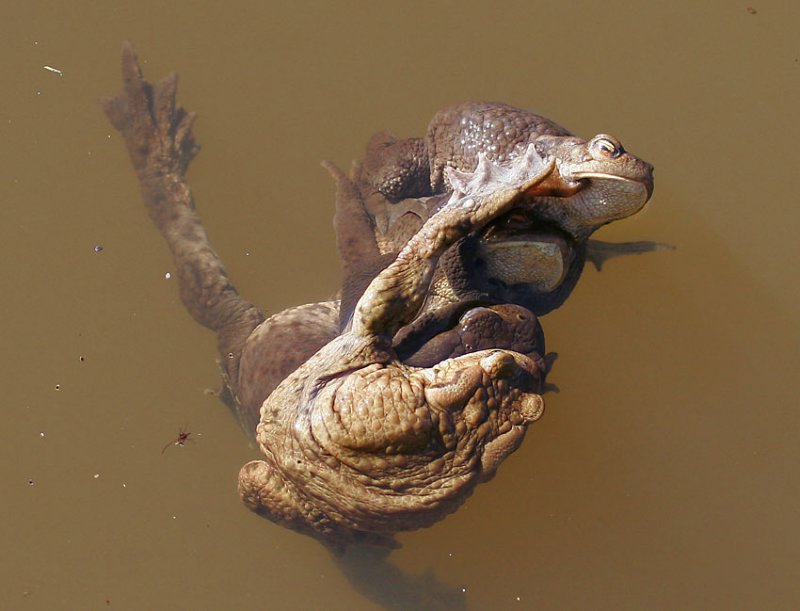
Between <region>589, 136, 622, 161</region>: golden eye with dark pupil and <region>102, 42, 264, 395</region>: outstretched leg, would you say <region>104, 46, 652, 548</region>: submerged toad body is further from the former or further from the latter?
<region>102, 42, 264, 395</region>: outstretched leg

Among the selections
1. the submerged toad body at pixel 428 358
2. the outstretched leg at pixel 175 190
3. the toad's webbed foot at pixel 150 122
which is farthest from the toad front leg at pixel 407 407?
the toad's webbed foot at pixel 150 122

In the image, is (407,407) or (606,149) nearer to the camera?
(407,407)

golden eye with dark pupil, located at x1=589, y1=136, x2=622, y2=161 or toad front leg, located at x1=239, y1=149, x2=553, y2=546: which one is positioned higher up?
golden eye with dark pupil, located at x1=589, y1=136, x2=622, y2=161

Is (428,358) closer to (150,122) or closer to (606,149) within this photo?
(606,149)

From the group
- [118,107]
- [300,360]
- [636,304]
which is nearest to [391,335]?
[300,360]

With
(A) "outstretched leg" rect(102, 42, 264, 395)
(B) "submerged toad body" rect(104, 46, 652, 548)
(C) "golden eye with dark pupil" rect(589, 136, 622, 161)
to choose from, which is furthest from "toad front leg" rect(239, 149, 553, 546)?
(A) "outstretched leg" rect(102, 42, 264, 395)

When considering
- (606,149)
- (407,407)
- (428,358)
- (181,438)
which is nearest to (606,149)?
(606,149)

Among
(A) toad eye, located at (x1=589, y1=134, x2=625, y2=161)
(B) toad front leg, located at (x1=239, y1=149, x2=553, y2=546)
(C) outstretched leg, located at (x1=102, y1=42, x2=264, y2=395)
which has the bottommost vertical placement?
(B) toad front leg, located at (x1=239, y1=149, x2=553, y2=546)
